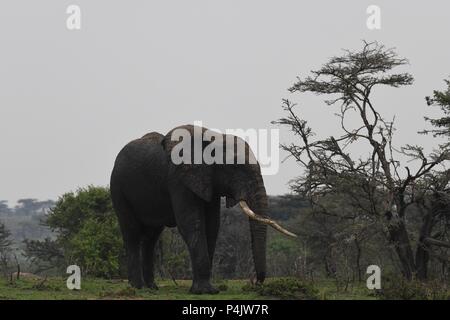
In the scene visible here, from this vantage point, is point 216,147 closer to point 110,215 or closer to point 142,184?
point 142,184

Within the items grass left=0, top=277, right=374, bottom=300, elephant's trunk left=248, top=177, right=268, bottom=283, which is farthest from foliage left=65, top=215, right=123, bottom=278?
elephant's trunk left=248, top=177, right=268, bottom=283

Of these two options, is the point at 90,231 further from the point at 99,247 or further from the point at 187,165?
the point at 187,165

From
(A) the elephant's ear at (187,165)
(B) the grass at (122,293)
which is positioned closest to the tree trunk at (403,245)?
(B) the grass at (122,293)

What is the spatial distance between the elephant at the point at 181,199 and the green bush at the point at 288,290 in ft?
1.38

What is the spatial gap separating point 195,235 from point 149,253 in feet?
12.6

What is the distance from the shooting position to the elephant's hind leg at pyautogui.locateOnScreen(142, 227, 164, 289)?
20.5 meters

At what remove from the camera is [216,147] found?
1812cm

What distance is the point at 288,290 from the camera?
56.2ft

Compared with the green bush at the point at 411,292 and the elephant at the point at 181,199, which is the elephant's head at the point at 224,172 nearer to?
the elephant at the point at 181,199

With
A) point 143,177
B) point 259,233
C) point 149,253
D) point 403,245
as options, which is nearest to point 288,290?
point 259,233

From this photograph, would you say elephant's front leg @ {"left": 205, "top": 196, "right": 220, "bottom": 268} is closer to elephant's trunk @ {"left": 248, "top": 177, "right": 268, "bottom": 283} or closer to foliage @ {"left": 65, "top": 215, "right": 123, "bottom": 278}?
elephant's trunk @ {"left": 248, "top": 177, "right": 268, "bottom": 283}
